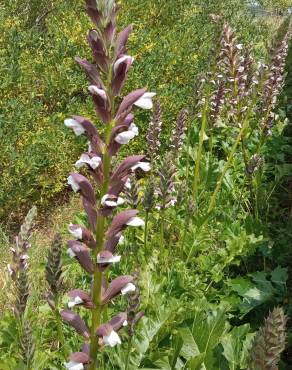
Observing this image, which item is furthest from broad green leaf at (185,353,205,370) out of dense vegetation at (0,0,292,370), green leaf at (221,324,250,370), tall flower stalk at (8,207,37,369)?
tall flower stalk at (8,207,37,369)

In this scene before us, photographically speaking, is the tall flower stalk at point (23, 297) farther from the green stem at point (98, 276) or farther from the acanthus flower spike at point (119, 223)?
the acanthus flower spike at point (119, 223)

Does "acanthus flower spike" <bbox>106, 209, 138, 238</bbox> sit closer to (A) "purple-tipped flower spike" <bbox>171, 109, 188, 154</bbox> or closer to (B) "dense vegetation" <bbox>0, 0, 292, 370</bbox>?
(B) "dense vegetation" <bbox>0, 0, 292, 370</bbox>

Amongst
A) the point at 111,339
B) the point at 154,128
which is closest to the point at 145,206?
the point at 154,128

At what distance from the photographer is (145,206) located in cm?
338

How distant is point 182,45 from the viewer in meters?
8.02

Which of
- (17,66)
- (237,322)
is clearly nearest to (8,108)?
(17,66)

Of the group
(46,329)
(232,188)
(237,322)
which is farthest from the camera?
(232,188)

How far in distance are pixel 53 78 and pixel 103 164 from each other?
5.30 m

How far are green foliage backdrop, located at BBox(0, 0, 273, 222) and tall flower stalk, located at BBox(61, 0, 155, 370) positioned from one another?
2638mm

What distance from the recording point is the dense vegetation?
5.59 ft

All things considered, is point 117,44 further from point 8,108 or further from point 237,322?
point 8,108

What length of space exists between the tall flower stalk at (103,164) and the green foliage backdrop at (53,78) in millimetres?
2638

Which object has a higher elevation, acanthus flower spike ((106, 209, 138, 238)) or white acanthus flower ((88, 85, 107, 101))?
white acanthus flower ((88, 85, 107, 101))

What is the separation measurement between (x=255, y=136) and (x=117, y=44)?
538 centimetres
